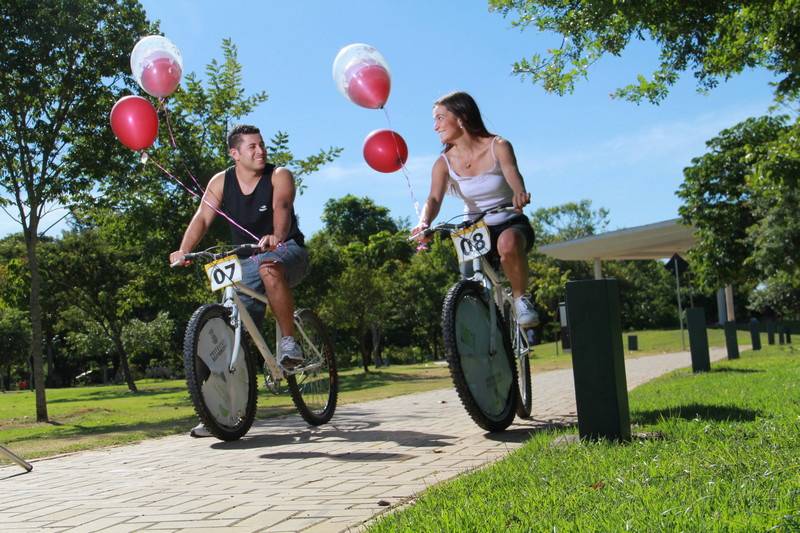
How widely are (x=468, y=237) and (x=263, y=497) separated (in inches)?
94.6

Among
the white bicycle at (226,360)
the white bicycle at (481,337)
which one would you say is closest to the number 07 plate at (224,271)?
the white bicycle at (226,360)

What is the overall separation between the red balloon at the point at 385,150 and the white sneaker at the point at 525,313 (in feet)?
6.35

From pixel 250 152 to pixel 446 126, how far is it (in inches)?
62.1

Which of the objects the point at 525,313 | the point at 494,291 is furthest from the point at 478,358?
the point at 494,291

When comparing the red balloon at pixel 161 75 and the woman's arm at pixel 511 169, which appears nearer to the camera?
the woman's arm at pixel 511 169

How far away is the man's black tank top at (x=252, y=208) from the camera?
616 centimetres

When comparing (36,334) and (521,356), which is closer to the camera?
(521,356)

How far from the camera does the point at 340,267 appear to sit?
94.7 feet

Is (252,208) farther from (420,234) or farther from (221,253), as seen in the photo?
(420,234)

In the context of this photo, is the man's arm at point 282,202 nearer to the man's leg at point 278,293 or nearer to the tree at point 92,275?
the man's leg at point 278,293

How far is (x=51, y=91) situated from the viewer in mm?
11938

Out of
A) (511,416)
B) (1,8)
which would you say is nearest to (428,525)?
(511,416)

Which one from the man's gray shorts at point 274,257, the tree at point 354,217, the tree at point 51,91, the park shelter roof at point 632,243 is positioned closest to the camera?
the man's gray shorts at point 274,257

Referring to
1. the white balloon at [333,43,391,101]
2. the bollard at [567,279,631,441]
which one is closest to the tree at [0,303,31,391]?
the white balloon at [333,43,391,101]
